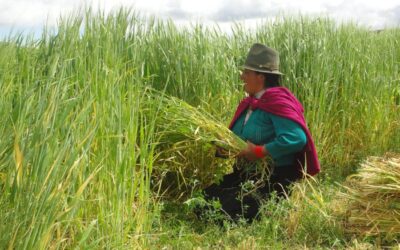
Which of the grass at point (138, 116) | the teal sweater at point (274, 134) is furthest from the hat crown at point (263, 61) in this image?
the grass at point (138, 116)

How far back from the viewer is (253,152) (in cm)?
389

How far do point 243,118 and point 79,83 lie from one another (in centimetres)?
153

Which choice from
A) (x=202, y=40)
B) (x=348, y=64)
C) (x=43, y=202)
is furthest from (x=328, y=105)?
(x=43, y=202)

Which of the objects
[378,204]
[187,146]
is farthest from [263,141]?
[378,204]

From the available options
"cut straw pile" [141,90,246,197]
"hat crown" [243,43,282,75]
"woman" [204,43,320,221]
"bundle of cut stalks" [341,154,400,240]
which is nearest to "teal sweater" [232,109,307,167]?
"woman" [204,43,320,221]

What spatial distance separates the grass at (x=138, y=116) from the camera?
217 centimetres

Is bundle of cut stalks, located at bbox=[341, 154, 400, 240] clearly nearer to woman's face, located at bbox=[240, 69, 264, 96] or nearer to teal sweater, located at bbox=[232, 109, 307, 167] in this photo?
teal sweater, located at bbox=[232, 109, 307, 167]

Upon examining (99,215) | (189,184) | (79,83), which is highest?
(79,83)

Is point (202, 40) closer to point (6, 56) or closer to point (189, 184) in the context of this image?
point (189, 184)

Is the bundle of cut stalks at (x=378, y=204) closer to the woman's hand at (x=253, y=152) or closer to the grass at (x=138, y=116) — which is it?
the grass at (x=138, y=116)

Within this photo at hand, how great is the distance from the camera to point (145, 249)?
10.3ft

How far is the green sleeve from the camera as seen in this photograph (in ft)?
12.6

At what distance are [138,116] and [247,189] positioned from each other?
878 mm

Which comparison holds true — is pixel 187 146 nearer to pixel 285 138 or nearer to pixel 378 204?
pixel 285 138
